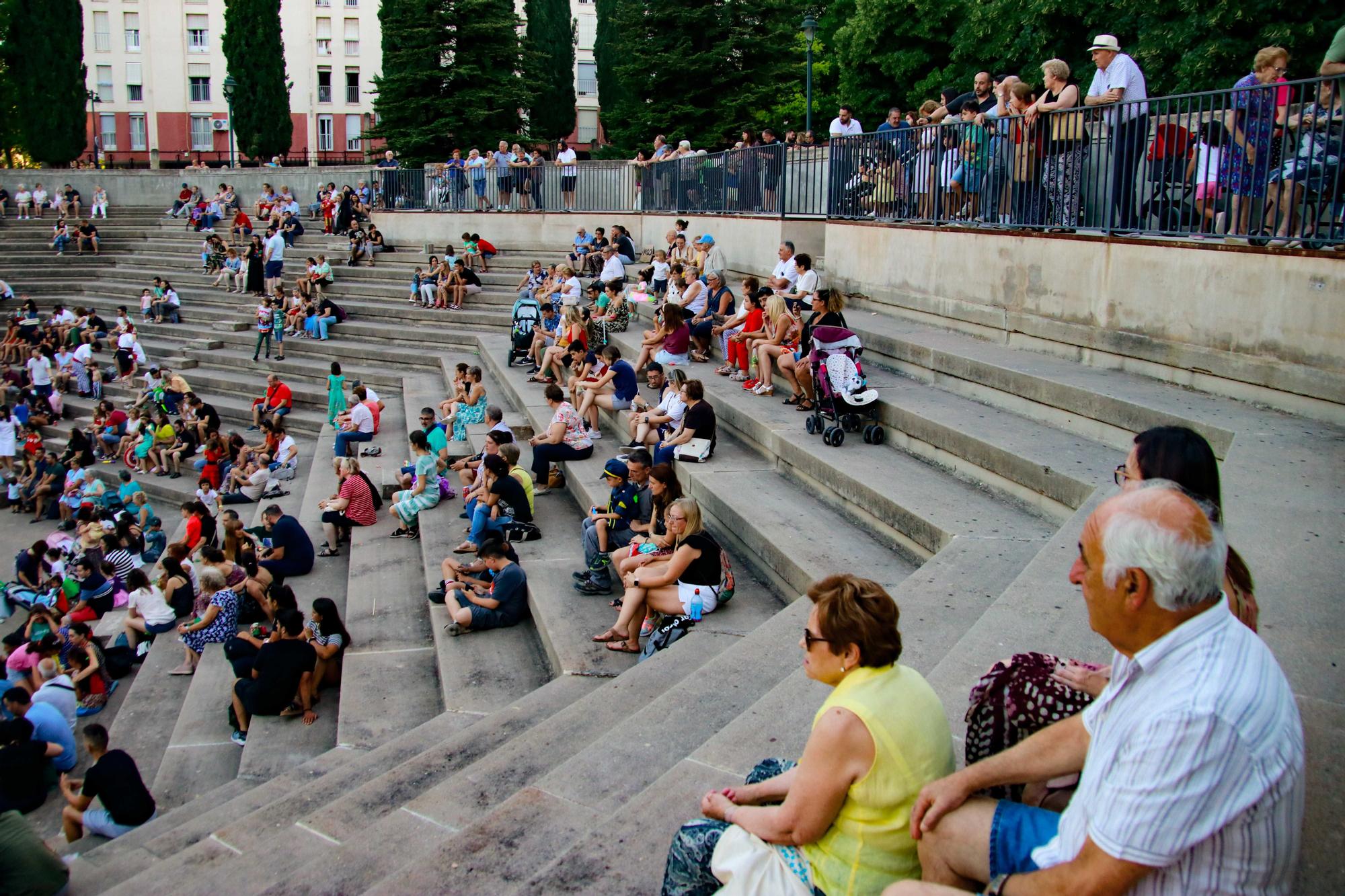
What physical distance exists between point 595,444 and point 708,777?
349 inches

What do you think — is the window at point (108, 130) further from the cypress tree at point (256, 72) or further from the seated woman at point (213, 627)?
the seated woman at point (213, 627)

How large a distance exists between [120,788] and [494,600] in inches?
116

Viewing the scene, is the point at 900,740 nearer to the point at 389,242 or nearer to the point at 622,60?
the point at 389,242

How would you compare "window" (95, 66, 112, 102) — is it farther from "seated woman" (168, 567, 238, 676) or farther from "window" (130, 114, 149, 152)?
"seated woman" (168, 567, 238, 676)

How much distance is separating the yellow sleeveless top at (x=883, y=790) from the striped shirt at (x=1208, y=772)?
0.76 metres

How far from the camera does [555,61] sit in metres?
48.9

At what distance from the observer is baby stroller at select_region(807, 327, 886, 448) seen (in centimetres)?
957

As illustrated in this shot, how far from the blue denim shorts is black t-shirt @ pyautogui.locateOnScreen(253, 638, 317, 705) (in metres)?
6.84

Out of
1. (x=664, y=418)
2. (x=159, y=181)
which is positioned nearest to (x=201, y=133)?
(x=159, y=181)

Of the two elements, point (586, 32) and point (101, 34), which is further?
point (586, 32)

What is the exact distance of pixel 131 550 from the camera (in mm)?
14188

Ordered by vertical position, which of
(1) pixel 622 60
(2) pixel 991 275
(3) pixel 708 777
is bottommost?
(3) pixel 708 777

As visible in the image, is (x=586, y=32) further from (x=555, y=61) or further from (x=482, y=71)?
(x=482, y=71)

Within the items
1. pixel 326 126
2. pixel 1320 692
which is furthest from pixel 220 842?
pixel 326 126
